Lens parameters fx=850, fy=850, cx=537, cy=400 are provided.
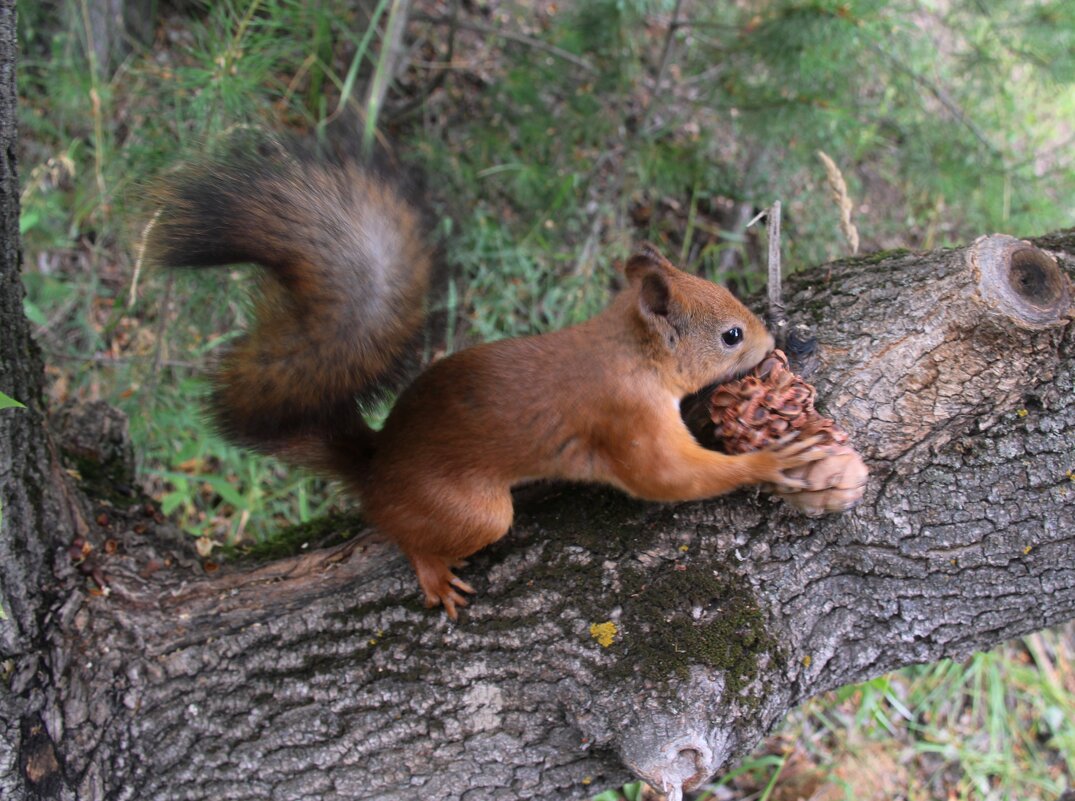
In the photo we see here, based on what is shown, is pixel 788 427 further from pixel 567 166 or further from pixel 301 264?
pixel 567 166

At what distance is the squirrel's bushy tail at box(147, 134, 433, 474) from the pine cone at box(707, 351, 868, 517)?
61 cm

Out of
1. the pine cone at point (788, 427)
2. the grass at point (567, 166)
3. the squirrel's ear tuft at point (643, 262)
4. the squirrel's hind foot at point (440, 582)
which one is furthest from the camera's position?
the grass at point (567, 166)

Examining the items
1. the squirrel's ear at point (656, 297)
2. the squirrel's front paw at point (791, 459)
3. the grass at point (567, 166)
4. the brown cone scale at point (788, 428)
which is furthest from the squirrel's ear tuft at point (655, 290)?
the grass at point (567, 166)

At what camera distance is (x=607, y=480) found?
5.14 feet

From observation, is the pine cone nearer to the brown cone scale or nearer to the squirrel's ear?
the brown cone scale

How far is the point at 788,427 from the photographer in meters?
1.40

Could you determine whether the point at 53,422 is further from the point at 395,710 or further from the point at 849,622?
the point at 849,622

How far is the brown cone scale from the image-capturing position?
1341 mm

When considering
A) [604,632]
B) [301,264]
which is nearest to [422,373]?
[301,264]

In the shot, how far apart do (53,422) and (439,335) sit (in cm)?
96

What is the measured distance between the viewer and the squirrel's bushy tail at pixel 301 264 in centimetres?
141

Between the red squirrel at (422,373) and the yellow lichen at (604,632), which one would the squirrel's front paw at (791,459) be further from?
the yellow lichen at (604,632)

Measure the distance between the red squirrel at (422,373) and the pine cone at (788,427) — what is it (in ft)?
0.14

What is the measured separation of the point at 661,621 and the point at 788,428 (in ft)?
1.25
